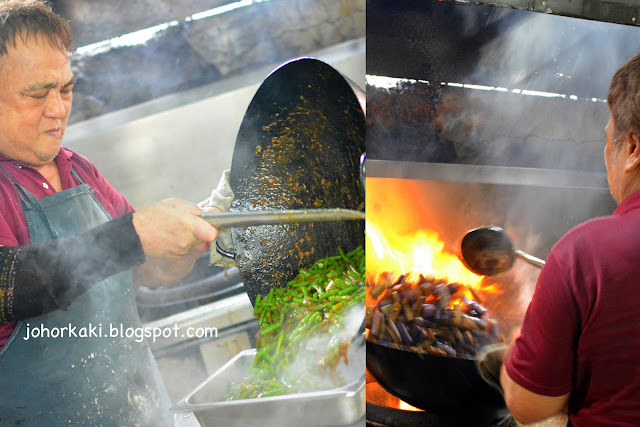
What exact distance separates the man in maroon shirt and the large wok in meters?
0.63

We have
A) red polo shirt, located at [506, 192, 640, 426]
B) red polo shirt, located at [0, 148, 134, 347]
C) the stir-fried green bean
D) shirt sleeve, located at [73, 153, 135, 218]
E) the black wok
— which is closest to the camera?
red polo shirt, located at [506, 192, 640, 426]

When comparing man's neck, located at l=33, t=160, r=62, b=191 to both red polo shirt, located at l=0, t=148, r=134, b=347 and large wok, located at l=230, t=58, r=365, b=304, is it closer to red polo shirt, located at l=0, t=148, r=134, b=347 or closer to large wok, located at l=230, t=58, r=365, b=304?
red polo shirt, located at l=0, t=148, r=134, b=347

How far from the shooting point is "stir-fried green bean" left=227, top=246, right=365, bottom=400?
165 centimetres

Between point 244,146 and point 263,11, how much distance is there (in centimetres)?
44

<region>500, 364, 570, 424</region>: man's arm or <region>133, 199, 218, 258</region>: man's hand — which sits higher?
<region>133, 199, 218, 258</region>: man's hand

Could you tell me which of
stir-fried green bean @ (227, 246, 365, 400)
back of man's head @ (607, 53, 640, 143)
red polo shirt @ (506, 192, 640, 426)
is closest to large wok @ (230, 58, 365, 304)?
stir-fried green bean @ (227, 246, 365, 400)

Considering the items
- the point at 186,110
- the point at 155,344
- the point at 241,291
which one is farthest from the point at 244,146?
the point at 155,344

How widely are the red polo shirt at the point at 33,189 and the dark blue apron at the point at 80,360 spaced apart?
2 cm

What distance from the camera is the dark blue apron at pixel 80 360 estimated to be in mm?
1413

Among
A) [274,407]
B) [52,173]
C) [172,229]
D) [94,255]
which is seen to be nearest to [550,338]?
[274,407]

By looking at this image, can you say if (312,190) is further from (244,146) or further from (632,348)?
(632,348)

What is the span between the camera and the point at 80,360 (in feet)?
4.84

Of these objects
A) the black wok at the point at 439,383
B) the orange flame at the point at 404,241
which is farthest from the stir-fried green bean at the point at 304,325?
the orange flame at the point at 404,241

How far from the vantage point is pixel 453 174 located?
2.39 meters
